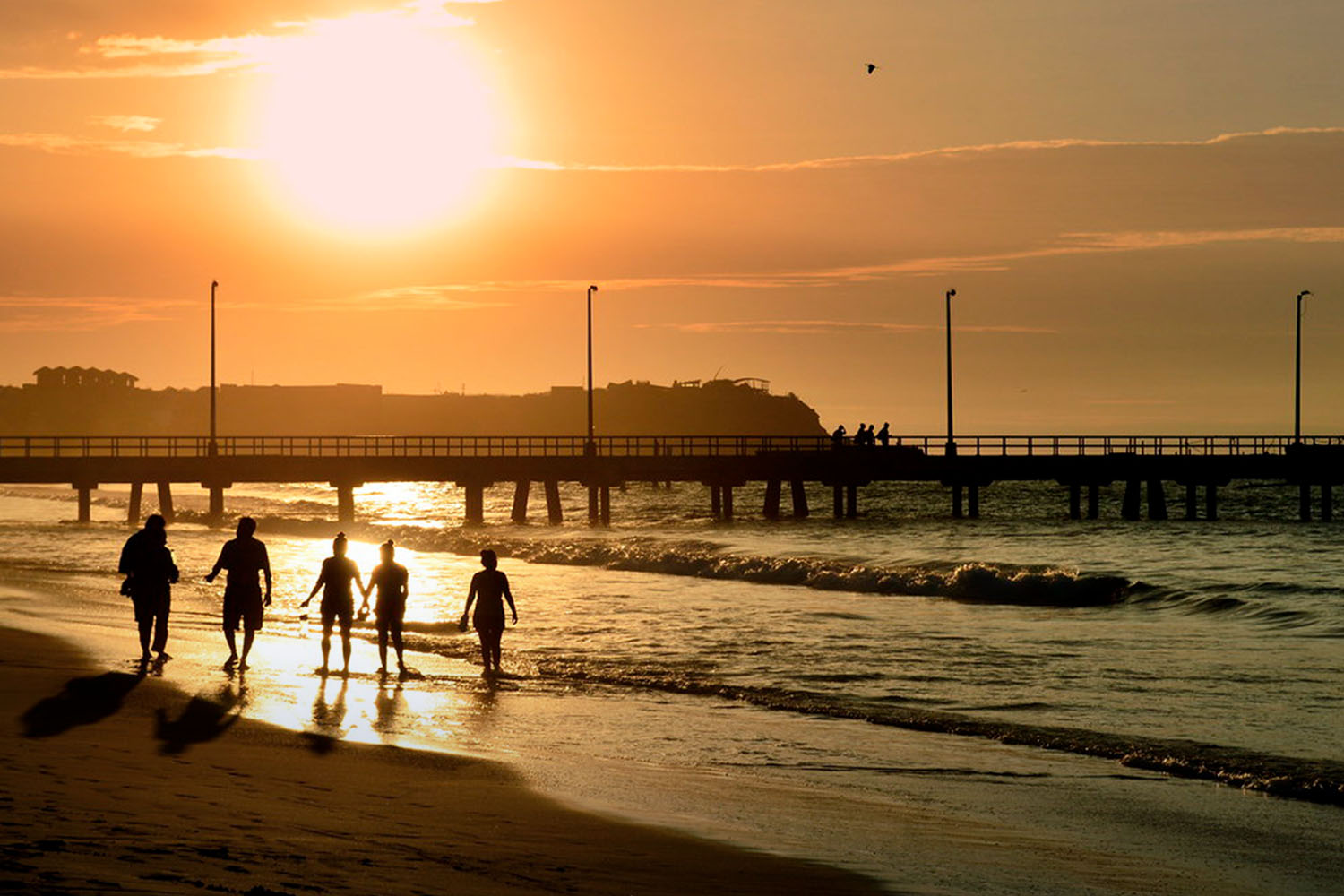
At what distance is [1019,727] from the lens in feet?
49.0

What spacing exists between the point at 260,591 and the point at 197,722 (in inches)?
177

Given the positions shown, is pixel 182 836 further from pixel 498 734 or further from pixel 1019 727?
pixel 1019 727

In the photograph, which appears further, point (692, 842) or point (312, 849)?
point (692, 842)

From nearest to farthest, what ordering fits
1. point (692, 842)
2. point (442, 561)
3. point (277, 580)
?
point (692, 842) < point (277, 580) < point (442, 561)

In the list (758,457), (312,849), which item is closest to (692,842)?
(312,849)

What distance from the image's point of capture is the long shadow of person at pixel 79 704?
1327 centimetres

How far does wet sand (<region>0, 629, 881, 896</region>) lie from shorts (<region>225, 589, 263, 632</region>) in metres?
4.65

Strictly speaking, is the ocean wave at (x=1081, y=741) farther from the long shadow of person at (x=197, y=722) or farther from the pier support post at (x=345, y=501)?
the pier support post at (x=345, y=501)

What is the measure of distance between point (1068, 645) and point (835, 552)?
2450 cm

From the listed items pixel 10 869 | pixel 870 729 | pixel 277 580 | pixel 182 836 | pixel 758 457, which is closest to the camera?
pixel 10 869

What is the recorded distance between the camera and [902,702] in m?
16.6

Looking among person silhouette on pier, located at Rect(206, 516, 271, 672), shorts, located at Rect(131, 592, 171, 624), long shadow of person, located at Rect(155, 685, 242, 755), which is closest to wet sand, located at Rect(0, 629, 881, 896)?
long shadow of person, located at Rect(155, 685, 242, 755)

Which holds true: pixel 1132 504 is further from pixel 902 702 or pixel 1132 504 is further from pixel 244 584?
pixel 244 584

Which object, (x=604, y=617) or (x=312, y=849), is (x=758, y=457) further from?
(x=312, y=849)
